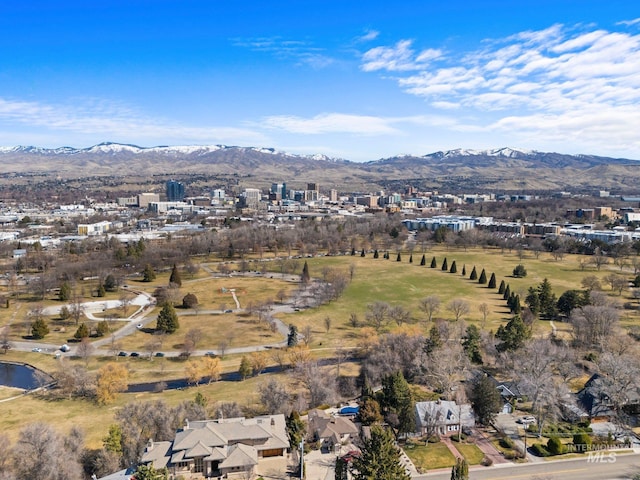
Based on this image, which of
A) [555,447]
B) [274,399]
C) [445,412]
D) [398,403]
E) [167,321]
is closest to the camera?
[555,447]

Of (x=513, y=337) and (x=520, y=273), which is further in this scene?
(x=520, y=273)

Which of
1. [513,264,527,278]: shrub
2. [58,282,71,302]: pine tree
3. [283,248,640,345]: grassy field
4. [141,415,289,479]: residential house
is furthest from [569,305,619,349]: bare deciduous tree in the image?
[58,282,71,302]: pine tree

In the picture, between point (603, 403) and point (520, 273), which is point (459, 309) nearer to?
point (603, 403)

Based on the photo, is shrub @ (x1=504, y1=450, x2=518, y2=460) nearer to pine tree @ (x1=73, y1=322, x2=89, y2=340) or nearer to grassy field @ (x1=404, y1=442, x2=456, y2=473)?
grassy field @ (x1=404, y1=442, x2=456, y2=473)

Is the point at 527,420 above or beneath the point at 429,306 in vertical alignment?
beneath

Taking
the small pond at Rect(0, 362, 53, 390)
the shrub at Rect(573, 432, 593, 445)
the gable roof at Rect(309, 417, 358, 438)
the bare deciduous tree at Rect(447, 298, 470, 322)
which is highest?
the bare deciduous tree at Rect(447, 298, 470, 322)

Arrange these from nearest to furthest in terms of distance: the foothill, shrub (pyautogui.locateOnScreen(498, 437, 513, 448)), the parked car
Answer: the foothill
shrub (pyautogui.locateOnScreen(498, 437, 513, 448))
the parked car

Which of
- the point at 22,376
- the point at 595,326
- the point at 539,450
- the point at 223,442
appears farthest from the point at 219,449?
the point at 595,326
